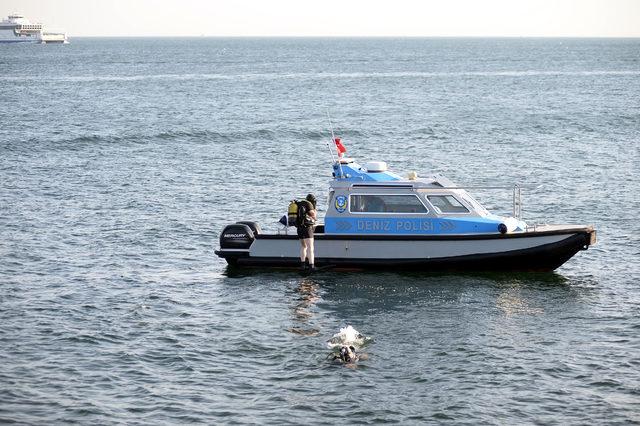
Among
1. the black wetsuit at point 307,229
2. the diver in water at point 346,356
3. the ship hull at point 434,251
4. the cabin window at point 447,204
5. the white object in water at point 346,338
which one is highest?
the cabin window at point 447,204

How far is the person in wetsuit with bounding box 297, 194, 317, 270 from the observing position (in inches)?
1086

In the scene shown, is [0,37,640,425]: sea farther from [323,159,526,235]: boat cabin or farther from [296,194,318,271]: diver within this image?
[323,159,526,235]: boat cabin

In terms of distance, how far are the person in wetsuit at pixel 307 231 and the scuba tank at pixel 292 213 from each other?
48 centimetres

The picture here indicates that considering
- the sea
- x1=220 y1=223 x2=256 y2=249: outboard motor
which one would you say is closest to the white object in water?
the sea

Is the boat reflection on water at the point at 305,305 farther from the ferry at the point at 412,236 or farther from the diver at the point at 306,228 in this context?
the ferry at the point at 412,236

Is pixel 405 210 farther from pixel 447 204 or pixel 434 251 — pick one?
pixel 434 251

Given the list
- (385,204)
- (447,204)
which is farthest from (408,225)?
(447,204)

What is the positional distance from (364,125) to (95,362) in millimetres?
50346

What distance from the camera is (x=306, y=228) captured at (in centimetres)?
2767

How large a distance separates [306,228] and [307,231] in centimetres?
10

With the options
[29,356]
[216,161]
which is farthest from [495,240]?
[216,161]

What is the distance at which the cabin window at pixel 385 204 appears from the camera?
91.8ft

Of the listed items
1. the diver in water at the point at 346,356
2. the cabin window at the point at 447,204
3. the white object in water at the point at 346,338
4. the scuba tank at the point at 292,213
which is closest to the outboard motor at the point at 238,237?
the scuba tank at the point at 292,213

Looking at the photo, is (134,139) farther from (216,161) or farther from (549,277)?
(549,277)
